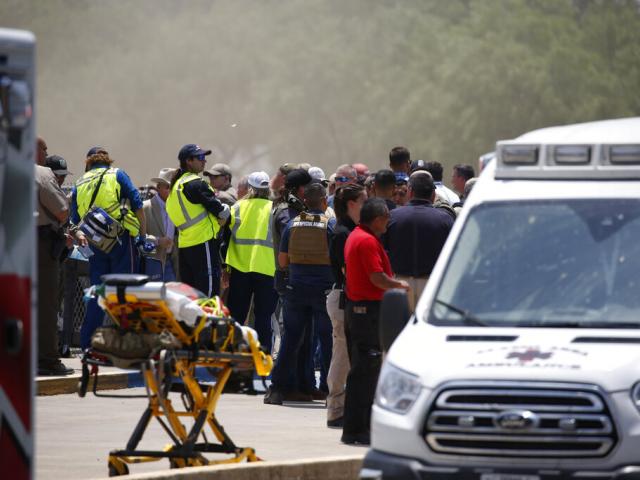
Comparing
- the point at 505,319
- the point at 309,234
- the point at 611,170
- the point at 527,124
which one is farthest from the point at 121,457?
the point at 527,124

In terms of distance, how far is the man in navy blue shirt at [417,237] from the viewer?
14.4 metres

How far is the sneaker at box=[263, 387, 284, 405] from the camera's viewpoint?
15.9 meters

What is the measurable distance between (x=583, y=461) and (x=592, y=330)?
0.87 m

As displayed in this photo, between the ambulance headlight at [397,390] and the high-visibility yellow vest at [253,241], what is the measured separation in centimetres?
811

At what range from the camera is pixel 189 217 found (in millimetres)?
17281

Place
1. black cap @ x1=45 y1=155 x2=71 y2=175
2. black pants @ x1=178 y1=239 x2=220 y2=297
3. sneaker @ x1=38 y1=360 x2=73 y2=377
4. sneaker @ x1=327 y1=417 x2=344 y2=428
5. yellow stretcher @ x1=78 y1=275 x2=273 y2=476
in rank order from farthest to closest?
black cap @ x1=45 y1=155 x2=71 y2=175 < black pants @ x1=178 y1=239 x2=220 y2=297 < sneaker @ x1=38 y1=360 x2=73 y2=377 < sneaker @ x1=327 y1=417 x2=344 y2=428 < yellow stretcher @ x1=78 y1=275 x2=273 y2=476

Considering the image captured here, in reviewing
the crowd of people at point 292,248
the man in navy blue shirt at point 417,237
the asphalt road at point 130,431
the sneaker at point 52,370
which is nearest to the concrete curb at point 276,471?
the asphalt road at point 130,431

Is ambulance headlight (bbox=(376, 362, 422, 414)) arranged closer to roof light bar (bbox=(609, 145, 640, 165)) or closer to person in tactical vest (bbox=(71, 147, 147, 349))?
roof light bar (bbox=(609, 145, 640, 165))

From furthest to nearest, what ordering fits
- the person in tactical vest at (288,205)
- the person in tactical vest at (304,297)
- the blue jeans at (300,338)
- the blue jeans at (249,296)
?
the blue jeans at (249,296) → the person in tactical vest at (288,205) → the blue jeans at (300,338) → the person in tactical vest at (304,297)

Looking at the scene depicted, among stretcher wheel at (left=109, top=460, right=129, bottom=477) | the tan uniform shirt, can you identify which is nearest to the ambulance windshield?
stretcher wheel at (left=109, top=460, right=129, bottom=477)

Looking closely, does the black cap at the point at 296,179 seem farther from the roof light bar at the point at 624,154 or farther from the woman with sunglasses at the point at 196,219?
the roof light bar at the point at 624,154

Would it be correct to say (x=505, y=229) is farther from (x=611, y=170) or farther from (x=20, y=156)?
(x=20, y=156)

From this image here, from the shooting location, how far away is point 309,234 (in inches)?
590

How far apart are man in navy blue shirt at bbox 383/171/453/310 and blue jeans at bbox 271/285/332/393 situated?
993 millimetres
